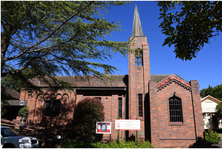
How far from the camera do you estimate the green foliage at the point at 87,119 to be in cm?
1463

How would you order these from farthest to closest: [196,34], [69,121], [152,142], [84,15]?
[69,121]
[152,142]
[84,15]
[196,34]

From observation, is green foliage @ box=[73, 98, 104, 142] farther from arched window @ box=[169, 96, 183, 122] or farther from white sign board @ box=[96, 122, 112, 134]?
arched window @ box=[169, 96, 183, 122]

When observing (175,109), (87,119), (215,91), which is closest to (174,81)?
(175,109)

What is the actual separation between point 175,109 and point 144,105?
9.92ft

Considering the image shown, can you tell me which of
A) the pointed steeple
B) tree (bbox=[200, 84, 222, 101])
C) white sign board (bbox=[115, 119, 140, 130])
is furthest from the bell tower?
tree (bbox=[200, 84, 222, 101])

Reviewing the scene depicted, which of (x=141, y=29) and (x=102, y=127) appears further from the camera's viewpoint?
(x=141, y=29)

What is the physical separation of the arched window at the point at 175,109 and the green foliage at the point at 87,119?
688cm

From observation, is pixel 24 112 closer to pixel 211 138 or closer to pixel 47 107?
pixel 47 107

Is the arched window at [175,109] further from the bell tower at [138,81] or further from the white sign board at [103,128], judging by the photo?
the white sign board at [103,128]

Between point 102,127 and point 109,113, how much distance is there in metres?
4.66

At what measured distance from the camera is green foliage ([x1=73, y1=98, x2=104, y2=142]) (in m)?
14.6

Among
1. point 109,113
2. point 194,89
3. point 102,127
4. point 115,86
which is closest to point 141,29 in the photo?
point 115,86

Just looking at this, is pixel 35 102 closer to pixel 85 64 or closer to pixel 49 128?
pixel 49 128

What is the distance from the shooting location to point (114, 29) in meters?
7.08
